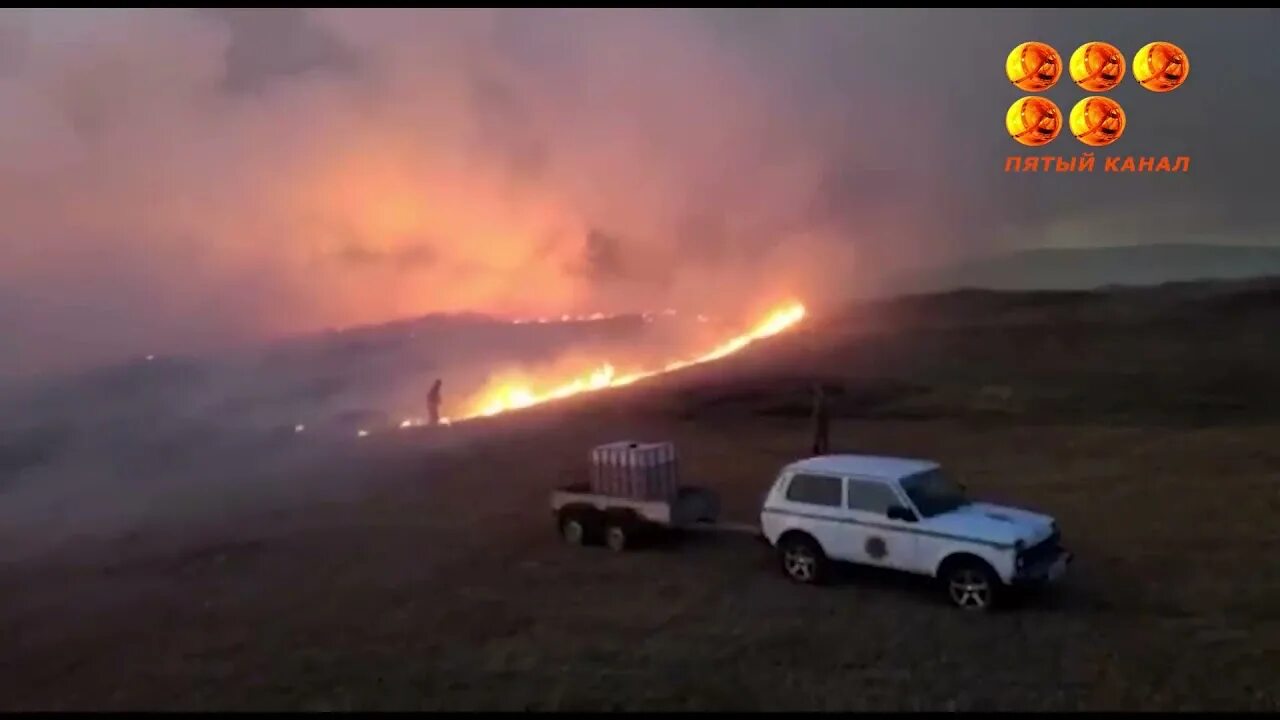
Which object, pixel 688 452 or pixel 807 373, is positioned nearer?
pixel 688 452

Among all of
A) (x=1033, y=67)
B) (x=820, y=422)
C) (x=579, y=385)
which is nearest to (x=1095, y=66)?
(x=1033, y=67)

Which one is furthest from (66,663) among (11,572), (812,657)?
(812,657)

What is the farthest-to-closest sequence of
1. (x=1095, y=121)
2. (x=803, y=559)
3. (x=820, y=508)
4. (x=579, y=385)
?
(x=579, y=385) < (x=1095, y=121) < (x=803, y=559) < (x=820, y=508)

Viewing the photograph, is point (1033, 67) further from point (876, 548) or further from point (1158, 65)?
point (876, 548)

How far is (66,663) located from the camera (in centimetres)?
1325

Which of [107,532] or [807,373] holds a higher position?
[807,373]

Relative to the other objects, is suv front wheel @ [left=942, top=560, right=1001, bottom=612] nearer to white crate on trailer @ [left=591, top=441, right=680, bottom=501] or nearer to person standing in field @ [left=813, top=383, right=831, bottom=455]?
white crate on trailer @ [left=591, top=441, right=680, bottom=501]

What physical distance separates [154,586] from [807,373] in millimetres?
26987

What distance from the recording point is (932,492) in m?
14.3

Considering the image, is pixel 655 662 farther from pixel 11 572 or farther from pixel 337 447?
pixel 337 447

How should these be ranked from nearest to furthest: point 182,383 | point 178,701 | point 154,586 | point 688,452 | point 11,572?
point 178,701 < point 154,586 < point 11,572 < point 688,452 < point 182,383

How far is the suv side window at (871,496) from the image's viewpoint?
46.1 ft

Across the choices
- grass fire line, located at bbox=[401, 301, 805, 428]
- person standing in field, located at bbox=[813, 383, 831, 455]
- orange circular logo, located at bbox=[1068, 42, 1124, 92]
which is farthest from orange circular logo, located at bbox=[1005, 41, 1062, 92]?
grass fire line, located at bbox=[401, 301, 805, 428]

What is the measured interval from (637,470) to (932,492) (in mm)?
5085
